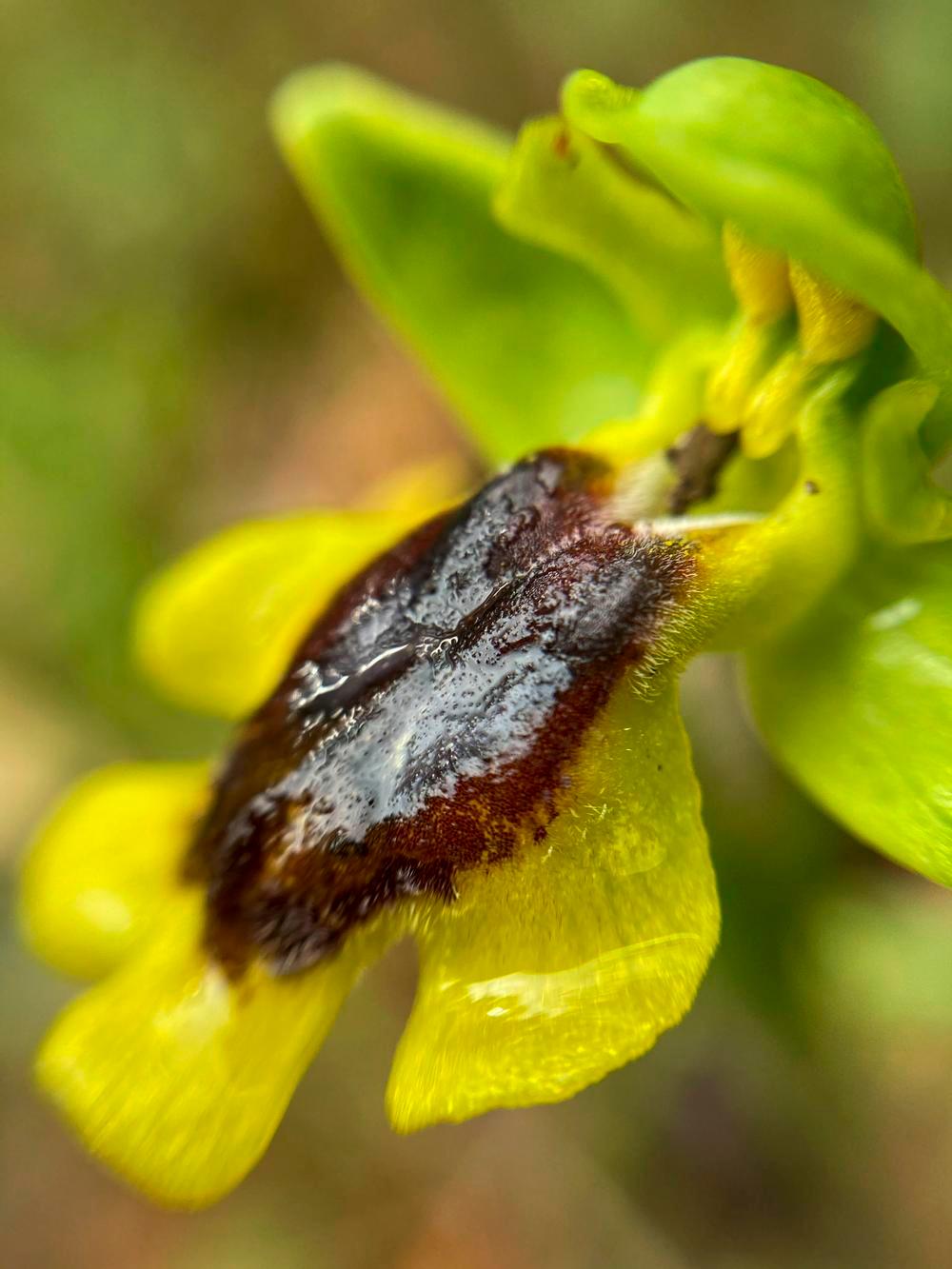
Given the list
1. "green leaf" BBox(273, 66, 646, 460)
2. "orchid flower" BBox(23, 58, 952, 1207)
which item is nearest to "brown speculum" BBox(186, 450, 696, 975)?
"orchid flower" BBox(23, 58, 952, 1207)

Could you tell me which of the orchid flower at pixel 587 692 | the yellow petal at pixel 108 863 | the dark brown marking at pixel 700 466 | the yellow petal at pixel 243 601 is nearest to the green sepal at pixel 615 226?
the orchid flower at pixel 587 692

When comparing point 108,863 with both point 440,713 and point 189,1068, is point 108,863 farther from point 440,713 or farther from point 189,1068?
point 440,713

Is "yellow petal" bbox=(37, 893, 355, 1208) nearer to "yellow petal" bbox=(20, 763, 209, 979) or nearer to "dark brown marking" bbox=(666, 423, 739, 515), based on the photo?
"yellow petal" bbox=(20, 763, 209, 979)

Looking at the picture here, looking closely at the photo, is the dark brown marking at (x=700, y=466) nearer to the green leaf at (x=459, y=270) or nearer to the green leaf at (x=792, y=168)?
the green leaf at (x=792, y=168)

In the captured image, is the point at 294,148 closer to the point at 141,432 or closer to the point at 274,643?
the point at 274,643

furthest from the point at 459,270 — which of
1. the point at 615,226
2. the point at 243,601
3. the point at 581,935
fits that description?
the point at 581,935
